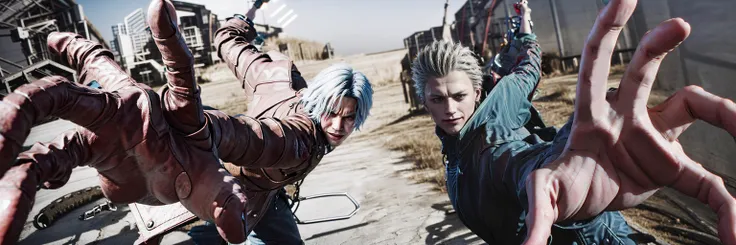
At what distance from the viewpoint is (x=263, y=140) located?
48.5 inches

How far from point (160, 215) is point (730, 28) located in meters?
2.60

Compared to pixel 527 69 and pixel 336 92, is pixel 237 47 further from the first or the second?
pixel 527 69

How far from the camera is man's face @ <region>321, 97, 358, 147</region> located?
151cm

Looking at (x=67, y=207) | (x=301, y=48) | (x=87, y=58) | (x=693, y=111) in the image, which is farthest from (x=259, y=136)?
(x=301, y=48)

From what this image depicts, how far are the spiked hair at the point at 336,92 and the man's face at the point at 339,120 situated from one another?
0.01m

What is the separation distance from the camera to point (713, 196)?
89 cm

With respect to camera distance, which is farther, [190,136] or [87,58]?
[87,58]

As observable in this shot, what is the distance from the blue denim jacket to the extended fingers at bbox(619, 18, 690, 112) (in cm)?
28

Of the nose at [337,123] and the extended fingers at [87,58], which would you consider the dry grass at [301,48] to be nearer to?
the nose at [337,123]

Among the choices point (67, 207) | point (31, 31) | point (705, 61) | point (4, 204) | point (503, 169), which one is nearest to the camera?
point (4, 204)

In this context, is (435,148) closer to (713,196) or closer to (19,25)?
(713,196)

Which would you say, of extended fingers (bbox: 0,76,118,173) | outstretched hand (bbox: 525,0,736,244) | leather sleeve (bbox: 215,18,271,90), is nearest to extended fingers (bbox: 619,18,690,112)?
outstretched hand (bbox: 525,0,736,244)

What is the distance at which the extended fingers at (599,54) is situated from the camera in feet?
2.67

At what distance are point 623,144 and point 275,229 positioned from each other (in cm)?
157
